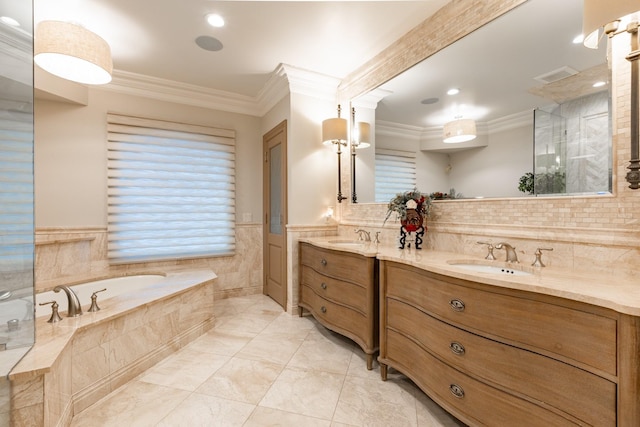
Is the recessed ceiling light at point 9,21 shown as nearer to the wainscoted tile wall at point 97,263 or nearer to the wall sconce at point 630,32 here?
the wainscoted tile wall at point 97,263

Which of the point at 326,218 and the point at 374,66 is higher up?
the point at 374,66

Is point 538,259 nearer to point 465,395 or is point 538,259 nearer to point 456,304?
point 456,304

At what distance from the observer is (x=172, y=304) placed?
2.41m

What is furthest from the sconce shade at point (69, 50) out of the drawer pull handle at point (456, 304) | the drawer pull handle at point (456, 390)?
the drawer pull handle at point (456, 390)

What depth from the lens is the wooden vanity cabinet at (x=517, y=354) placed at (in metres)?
0.90

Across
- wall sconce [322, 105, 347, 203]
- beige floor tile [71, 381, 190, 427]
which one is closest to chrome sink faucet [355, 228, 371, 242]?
wall sconce [322, 105, 347, 203]

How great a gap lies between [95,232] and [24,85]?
2.19m

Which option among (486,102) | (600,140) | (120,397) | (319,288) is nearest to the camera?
(600,140)

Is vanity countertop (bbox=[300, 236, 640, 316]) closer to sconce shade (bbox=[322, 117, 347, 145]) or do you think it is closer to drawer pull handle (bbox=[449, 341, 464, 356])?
drawer pull handle (bbox=[449, 341, 464, 356])

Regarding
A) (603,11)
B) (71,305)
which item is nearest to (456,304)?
(603,11)

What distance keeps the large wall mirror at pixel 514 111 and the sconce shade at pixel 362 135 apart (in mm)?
429

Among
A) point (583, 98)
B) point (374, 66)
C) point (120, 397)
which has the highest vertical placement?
point (374, 66)

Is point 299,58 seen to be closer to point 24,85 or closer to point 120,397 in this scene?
point 24,85

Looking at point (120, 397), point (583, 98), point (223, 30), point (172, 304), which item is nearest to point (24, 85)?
point (223, 30)
